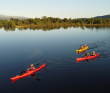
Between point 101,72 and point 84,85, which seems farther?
point 101,72

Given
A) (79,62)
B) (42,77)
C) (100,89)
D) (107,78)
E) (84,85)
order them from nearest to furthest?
(100,89) < (84,85) < (107,78) < (42,77) < (79,62)

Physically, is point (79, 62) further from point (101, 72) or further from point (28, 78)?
point (28, 78)

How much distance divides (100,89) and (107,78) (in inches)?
164

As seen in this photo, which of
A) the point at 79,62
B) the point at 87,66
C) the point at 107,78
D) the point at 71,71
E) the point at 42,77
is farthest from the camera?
the point at 79,62

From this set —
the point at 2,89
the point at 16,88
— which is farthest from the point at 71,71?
the point at 2,89

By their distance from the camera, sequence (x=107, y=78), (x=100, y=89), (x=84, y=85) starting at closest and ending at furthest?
(x=100, y=89)
(x=84, y=85)
(x=107, y=78)

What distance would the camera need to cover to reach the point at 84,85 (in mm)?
19281

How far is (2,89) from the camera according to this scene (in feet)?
62.7

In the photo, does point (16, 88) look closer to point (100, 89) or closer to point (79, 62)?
point (100, 89)

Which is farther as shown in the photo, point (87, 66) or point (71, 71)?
point (87, 66)

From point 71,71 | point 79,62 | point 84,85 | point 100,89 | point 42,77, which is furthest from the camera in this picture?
point 79,62

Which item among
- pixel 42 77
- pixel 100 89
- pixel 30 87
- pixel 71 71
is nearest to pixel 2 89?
pixel 30 87

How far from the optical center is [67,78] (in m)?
21.8

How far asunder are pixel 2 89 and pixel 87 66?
→ 60.5ft
